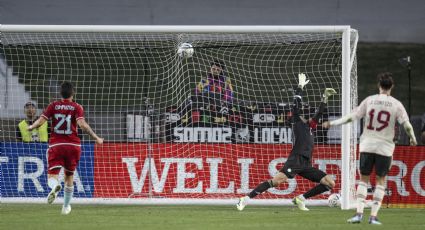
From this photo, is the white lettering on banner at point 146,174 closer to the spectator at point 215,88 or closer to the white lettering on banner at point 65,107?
the spectator at point 215,88

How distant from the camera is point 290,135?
18328mm

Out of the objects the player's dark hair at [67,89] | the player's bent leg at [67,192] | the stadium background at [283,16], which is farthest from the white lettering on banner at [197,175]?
the stadium background at [283,16]

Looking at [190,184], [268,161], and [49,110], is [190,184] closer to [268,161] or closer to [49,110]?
[268,161]

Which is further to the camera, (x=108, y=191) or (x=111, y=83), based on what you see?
(x=111, y=83)

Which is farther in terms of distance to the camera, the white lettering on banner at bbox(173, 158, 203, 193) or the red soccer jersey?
the white lettering on banner at bbox(173, 158, 203, 193)

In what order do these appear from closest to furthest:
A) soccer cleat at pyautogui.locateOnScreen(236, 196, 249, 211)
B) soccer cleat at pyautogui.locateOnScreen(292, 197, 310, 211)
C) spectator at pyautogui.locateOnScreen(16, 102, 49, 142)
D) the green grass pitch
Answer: the green grass pitch → soccer cleat at pyautogui.locateOnScreen(236, 196, 249, 211) → soccer cleat at pyautogui.locateOnScreen(292, 197, 310, 211) → spectator at pyautogui.locateOnScreen(16, 102, 49, 142)

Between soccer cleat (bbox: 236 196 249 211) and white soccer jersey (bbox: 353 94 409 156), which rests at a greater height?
white soccer jersey (bbox: 353 94 409 156)

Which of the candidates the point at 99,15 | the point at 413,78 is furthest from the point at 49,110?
the point at 413,78

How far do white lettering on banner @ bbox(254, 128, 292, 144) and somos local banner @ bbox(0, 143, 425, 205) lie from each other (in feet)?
0.78

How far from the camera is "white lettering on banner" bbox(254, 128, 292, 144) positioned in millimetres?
18109

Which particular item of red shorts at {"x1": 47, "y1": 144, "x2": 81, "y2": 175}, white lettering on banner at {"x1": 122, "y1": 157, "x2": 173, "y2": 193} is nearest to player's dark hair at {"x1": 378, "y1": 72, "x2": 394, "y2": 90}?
red shorts at {"x1": 47, "y1": 144, "x2": 81, "y2": 175}

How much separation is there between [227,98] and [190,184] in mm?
1740

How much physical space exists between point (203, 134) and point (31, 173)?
3.28m

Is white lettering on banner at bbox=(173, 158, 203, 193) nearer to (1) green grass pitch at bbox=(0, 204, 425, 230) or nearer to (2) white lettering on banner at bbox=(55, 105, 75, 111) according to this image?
(1) green grass pitch at bbox=(0, 204, 425, 230)
